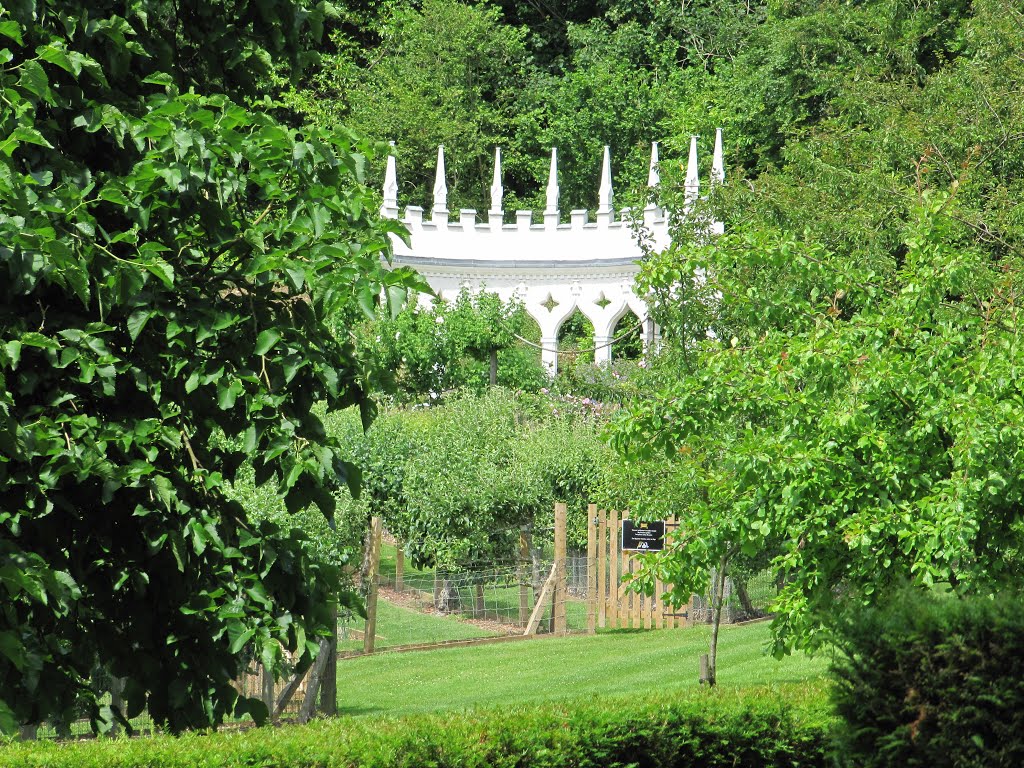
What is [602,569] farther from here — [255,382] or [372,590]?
[255,382]

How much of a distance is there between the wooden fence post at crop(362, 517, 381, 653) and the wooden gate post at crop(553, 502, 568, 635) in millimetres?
2308

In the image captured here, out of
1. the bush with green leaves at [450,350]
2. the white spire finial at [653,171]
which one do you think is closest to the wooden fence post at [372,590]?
the white spire finial at [653,171]

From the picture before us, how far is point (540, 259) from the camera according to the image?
1407 inches

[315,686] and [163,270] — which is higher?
[163,270]

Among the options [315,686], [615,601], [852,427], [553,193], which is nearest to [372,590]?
[615,601]

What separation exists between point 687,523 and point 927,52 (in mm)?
31719

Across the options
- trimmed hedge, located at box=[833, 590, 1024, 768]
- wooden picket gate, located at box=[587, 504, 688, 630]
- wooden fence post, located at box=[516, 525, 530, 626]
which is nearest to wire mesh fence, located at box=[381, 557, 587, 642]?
wooden fence post, located at box=[516, 525, 530, 626]

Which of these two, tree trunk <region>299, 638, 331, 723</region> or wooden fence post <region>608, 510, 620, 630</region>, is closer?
tree trunk <region>299, 638, 331, 723</region>

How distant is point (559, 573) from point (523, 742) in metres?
11.5

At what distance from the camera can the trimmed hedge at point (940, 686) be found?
207 inches

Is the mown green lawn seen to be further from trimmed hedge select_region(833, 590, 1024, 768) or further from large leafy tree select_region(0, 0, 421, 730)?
trimmed hedge select_region(833, 590, 1024, 768)

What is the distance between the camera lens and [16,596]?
5.00 meters

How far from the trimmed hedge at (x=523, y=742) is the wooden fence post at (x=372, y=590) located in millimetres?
9585

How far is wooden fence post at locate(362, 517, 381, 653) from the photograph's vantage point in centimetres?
1667
